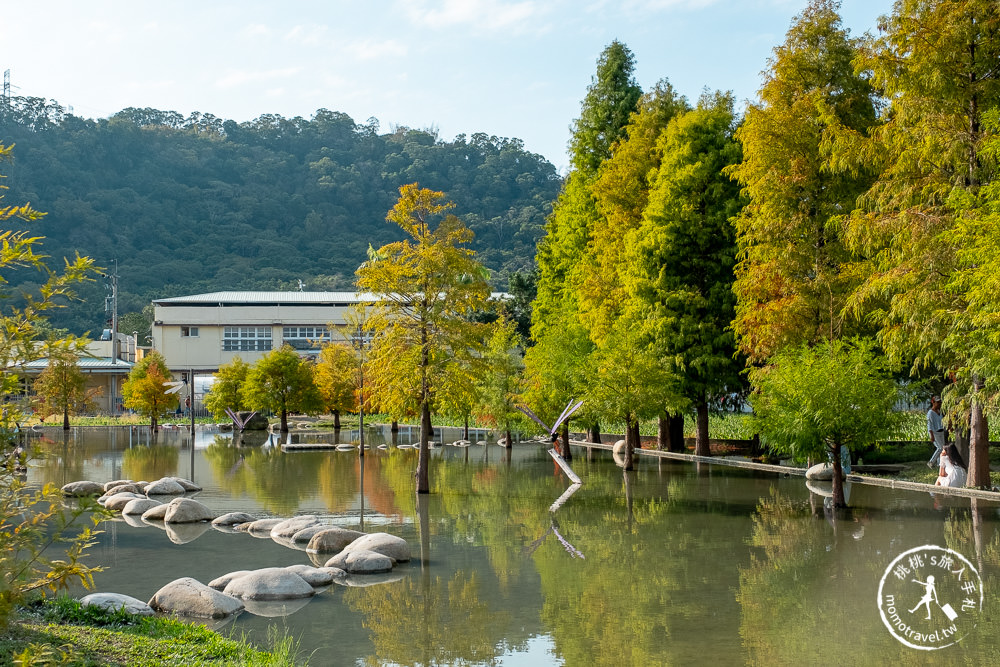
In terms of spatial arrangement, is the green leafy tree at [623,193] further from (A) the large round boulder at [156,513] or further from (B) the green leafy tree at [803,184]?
(A) the large round boulder at [156,513]

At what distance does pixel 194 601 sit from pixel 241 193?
126 meters

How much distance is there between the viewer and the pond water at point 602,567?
839 cm

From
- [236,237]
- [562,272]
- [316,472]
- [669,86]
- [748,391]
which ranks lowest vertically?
[316,472]

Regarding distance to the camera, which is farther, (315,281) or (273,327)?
(315,281)

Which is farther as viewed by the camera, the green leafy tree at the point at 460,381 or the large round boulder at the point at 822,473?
the large round boulder at the point at 822,473

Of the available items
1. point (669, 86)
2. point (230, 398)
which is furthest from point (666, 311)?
point (230, 398)

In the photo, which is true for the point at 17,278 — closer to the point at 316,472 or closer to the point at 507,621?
the point at 316,472

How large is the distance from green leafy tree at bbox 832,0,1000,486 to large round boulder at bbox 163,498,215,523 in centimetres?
1397

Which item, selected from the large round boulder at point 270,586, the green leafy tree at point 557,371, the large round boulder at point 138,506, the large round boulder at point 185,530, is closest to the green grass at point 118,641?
the large round boulder at point 270,586

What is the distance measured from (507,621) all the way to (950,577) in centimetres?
564

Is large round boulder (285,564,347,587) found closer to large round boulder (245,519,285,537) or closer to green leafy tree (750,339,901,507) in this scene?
large round boulder (245,519,285,537)

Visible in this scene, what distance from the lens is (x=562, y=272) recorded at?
36031 mm

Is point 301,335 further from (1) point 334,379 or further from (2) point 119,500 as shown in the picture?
(2) point 119,500

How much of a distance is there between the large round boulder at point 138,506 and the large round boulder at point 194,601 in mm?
8548
